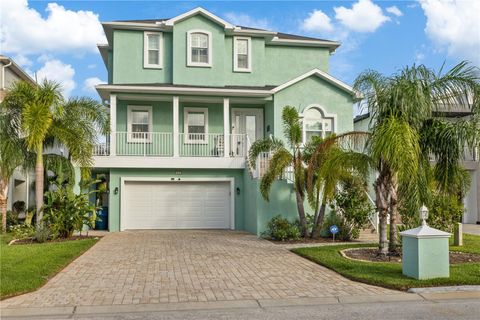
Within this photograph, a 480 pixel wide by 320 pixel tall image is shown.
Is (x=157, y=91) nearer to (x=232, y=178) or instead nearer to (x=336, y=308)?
(x=232, y=178)

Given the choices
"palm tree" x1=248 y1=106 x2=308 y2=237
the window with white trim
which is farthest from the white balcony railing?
"palm tree" x1=248 y1=106 x2=308 y2=237

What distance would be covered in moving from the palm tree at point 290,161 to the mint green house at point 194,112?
7.01ft

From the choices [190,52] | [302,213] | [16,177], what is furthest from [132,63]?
[302,213]

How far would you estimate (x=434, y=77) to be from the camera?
11.3m

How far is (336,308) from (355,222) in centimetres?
913

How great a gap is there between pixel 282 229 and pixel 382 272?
259 inches

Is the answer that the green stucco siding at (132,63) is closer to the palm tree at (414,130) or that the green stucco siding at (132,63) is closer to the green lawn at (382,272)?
the palm tree at (414,130)

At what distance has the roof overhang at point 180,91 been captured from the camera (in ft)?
63.8

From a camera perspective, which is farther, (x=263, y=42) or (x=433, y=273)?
(x=263, y=42)

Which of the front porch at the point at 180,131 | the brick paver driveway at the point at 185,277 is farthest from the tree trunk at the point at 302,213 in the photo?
the front porch at the point at 180,131

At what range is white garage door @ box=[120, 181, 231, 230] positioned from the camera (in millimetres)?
19953

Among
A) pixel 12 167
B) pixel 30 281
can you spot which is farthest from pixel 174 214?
pixel 30 281

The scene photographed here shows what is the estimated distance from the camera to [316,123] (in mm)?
20922

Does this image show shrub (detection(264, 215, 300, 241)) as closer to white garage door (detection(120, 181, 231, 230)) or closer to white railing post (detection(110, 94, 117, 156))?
white garage door (detection(120, 181, 231, 230))
